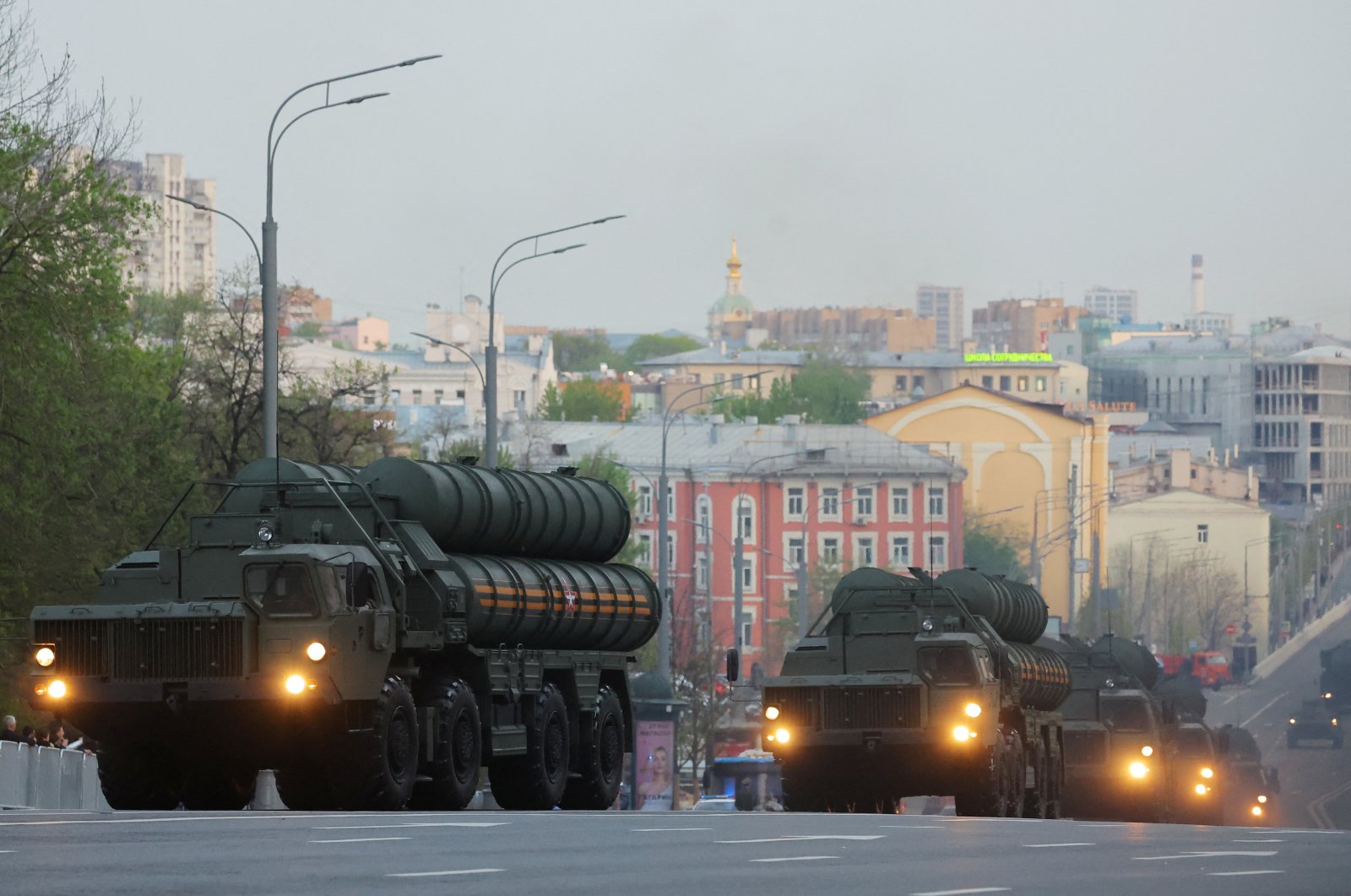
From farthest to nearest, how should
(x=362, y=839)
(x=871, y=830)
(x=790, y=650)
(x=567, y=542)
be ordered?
(x=790, y=650)
(x=567, y=542)
(x=871, y=830)
(x=362, y=839)

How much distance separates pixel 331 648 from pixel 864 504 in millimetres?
103273

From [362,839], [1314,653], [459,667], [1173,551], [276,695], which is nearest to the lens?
[362,839]

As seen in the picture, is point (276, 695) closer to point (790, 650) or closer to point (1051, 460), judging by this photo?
point (790, 650)

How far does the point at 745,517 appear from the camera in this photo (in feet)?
399

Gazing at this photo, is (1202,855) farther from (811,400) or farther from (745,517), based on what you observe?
(811,400)

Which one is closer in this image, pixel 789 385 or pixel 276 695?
pixel 276 695

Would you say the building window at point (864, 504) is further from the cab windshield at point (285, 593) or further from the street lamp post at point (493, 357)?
the cab windshield at point (285, 593)

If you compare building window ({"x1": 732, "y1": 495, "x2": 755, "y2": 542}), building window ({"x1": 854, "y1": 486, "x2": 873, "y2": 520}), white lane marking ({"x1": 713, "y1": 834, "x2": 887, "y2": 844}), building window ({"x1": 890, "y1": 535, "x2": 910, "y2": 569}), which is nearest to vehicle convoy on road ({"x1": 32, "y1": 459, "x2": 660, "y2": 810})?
white lane marking ({"x1": 713, "y1": 834, "x2": 887, "y2": 844})

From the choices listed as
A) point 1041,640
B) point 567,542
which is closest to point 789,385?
point 1041,640

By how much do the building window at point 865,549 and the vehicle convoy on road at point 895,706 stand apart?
91119mm

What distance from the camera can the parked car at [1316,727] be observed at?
10169cm

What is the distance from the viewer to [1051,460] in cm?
14438

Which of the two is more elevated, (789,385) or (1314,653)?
(789,385)

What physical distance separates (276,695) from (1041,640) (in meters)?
20.9
